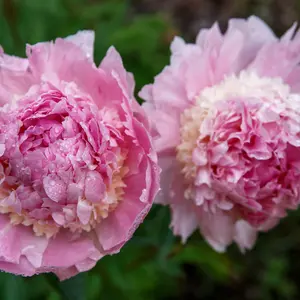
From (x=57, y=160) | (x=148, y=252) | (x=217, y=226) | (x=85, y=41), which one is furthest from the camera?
(x=148, y=252)

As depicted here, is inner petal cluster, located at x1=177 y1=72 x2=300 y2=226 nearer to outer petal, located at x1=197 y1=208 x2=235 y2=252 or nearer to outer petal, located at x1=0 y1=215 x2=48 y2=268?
outer petal, located at x1=197 y1=208 x2=235 y2=252

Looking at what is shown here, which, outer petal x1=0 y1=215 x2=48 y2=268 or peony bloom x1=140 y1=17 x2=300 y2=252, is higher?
peony bloom x1=140 y1=17 x2=300 y2=252

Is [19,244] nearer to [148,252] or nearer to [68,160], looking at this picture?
[68,160]

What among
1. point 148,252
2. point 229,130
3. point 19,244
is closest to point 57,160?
point 19,244

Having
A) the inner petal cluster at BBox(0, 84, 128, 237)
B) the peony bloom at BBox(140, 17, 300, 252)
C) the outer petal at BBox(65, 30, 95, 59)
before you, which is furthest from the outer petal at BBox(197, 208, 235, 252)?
the outer petal at BBox(65, 30, 95, 59)

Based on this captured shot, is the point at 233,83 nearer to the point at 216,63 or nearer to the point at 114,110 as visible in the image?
the point at 216,63

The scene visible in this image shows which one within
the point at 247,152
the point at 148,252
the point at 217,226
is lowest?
the point at 148,252

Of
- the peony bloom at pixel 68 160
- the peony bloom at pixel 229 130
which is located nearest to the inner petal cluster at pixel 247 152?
the peony bloom at pixel 229 130
